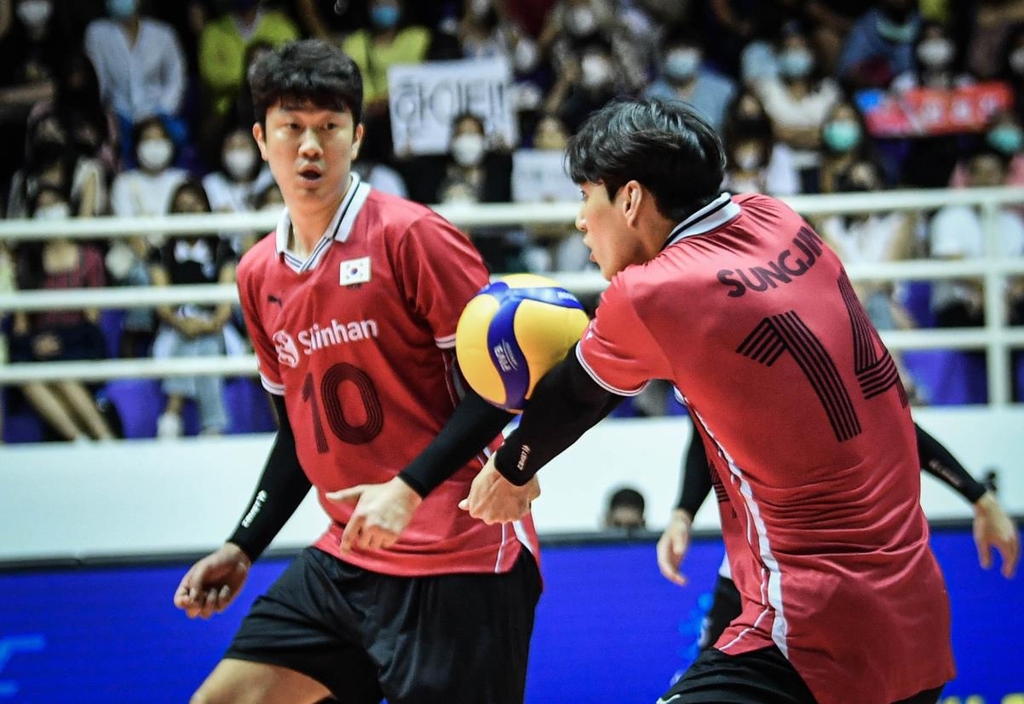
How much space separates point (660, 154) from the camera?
2.59 m

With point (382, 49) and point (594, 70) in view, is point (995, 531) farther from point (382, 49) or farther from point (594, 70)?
point (382, 49)

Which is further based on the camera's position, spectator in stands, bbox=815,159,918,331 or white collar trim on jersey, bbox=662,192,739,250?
spectator in stands, bbox=815,159,918,331

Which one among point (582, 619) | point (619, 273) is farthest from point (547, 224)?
point (619, 273)

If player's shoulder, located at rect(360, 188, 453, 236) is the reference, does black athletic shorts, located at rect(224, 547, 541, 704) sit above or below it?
below

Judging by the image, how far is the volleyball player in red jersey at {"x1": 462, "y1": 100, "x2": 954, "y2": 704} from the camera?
2.47 m

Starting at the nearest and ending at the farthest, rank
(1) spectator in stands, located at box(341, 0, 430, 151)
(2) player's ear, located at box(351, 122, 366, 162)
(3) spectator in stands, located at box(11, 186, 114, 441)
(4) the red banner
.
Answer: (2) player's ear, located at box(351, 122, 366, 162), (3) spectator in stands, located at box(11, 186, 114, 441), (1) spectator in stands, located at box(341, 0, 430, 151), (4) the red banner

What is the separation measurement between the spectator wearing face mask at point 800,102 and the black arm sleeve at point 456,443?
581 centimetres

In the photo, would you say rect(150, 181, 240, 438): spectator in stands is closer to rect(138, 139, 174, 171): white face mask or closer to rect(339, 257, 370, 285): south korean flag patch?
rect(138, 139, 174, 171): white face mask

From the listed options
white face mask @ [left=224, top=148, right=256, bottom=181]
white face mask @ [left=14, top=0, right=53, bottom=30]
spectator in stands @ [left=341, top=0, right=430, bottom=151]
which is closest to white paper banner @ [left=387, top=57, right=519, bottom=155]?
spectator in stands @ [left=341, top=0, right=430, bottom=151]

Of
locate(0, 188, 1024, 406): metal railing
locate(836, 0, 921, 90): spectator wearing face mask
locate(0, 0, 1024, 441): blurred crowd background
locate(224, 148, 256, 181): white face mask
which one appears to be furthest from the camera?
locate(836, 0, 921, 90): spectator wearing face mask

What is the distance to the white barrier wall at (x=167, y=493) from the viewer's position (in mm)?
6441

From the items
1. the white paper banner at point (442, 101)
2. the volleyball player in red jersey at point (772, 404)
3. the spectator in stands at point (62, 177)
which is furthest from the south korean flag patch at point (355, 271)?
the spectator in stands at point (62, 177)

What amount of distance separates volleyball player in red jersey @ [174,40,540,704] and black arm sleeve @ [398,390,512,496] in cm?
4

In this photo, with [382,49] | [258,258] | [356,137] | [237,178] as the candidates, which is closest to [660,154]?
[356,137]
